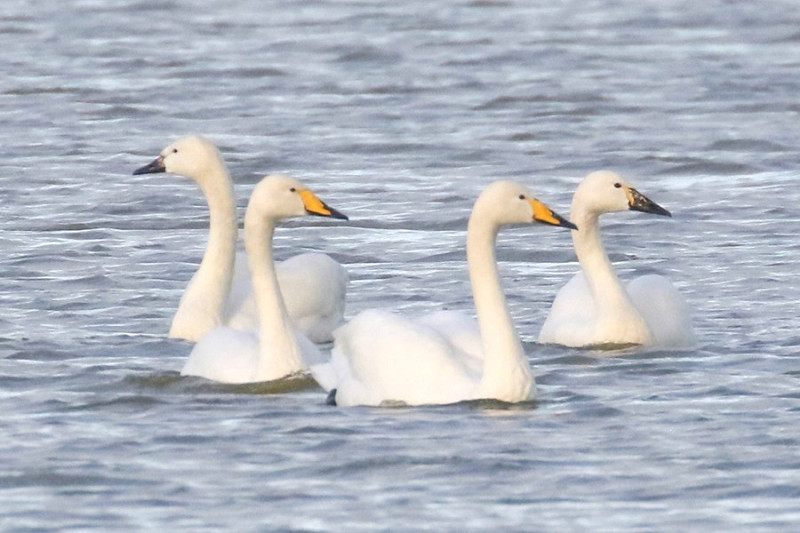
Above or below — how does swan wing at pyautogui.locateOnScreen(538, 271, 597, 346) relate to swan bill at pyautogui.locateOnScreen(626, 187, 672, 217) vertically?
below

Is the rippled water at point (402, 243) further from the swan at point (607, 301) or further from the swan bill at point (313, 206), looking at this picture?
the swan bill at point (313, 206)

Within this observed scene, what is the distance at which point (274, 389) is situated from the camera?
9820 millimetres

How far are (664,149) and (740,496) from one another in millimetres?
10373

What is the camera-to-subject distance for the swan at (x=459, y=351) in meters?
9.23

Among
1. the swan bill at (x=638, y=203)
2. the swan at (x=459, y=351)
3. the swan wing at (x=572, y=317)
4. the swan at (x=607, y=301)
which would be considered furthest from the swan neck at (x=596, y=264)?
the swan at (x=459, y=351)

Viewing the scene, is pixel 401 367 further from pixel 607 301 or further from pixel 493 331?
pixel 607 301

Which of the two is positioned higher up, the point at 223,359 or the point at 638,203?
the point at 638,203

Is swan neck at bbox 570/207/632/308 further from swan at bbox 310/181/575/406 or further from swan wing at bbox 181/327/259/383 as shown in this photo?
swan wing at bbox 181/327/259/383

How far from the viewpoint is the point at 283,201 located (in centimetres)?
1009

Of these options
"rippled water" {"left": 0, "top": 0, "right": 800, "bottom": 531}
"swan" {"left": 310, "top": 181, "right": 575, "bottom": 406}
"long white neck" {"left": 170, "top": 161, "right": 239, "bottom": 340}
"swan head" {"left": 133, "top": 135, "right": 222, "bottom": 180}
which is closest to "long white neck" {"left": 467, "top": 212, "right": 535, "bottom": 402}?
"swan" {"left": 310, "top": 181, "right": 575, "bottom": 406}

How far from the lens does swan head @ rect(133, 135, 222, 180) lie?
11.8m

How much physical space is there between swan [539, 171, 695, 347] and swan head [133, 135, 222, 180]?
1952 mm

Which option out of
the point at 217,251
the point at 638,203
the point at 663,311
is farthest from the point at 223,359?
the point at 638,203

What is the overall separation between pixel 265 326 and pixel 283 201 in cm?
58
